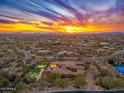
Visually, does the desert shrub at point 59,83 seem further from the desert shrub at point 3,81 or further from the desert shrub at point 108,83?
the desert shrub at point 3,81

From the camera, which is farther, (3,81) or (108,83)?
(3,81)

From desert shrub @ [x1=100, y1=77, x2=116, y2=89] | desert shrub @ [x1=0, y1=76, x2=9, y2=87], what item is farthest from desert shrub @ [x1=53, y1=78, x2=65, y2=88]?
desert shrub @ [x1=0, y1=76, x2=9, y2=87]

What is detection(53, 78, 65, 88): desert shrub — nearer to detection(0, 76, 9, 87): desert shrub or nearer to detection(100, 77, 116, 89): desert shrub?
detection(100, 77, 116, 89): desert shrub

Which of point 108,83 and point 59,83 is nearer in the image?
point 108,83

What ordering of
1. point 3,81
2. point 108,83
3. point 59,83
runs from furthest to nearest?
point 3,81 → point 59,83 → point 108,83

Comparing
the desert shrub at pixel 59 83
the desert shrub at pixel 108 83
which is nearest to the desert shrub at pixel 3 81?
the desert shrub at pixel 59 83

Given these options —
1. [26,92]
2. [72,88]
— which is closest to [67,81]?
[72,88]

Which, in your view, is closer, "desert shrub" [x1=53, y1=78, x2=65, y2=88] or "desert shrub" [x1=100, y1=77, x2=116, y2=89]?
"desert shrub" [x1=100, y1=77, x2=116, y2=89]

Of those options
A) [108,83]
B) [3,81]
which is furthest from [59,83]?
[3,81]

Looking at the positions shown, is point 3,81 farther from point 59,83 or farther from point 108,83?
point 108,83

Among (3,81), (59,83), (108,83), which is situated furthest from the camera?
(3,81)

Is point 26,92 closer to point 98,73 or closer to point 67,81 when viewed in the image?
point 67,81
